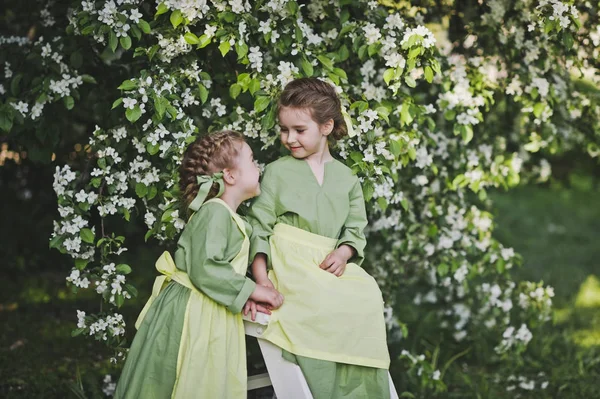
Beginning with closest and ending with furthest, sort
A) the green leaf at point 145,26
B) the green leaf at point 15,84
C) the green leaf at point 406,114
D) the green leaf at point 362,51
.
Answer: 1. the green leaf at point 145,26
2. the green leaf at point 362,51
3. the green leaf at point 406,114
4. the green leaf at point 15,84

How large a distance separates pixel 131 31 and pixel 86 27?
171 millimetres

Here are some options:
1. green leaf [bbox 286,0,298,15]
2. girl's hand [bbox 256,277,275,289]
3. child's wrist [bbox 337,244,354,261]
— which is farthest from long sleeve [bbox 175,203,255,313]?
green leaf [bbox 286,0,298,15]

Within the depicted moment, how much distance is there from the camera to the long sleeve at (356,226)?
2855 mm

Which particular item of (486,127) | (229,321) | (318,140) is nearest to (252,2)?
(318,140)

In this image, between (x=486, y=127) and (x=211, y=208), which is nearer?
(x=211, y=208)

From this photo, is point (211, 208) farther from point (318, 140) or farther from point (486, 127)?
point (486, 127)

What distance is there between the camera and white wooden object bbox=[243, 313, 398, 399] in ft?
8.52

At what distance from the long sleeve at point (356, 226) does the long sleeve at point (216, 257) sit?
1.40 ft

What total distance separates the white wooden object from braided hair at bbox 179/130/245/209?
47 centimetres

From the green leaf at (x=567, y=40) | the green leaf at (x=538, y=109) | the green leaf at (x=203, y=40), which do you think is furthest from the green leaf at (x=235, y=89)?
the green leaf at (x=538, y=109)

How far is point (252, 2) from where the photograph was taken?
3.15 m

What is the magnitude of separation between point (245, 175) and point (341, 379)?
0.77 m

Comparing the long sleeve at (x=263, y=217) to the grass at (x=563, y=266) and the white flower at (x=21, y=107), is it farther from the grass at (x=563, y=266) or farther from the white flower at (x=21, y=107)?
the grass at (x=563, y=266)

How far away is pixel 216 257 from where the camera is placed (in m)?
2.58
